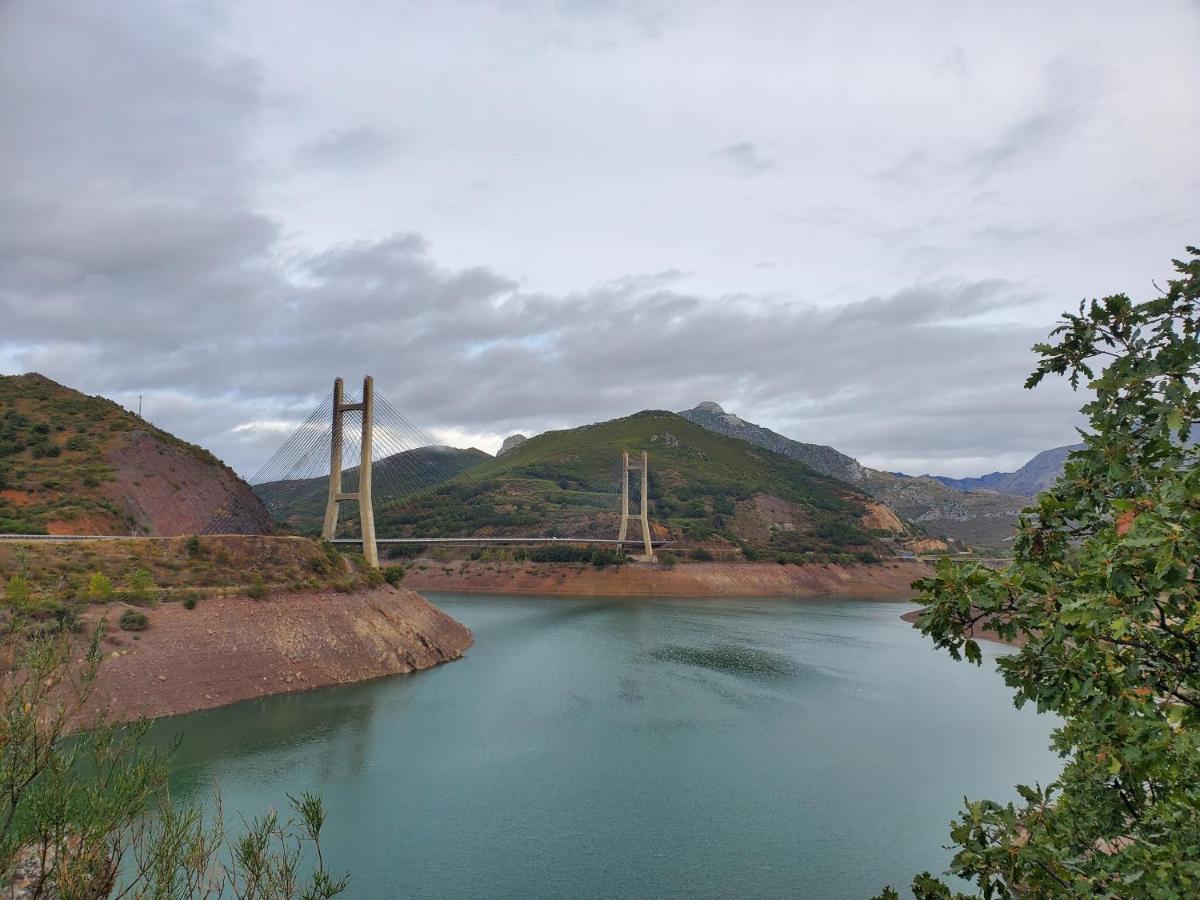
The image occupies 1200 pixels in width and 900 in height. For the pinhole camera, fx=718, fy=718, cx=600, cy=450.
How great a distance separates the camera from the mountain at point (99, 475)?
1505 inches

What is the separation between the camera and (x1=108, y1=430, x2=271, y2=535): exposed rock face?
41906mm

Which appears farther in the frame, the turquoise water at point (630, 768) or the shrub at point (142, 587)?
the shrub at point (142, 587)

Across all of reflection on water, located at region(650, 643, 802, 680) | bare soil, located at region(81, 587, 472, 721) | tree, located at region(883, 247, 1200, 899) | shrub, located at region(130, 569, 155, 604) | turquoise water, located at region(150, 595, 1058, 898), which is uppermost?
tree, located at region(883, 247, 1200, 899)

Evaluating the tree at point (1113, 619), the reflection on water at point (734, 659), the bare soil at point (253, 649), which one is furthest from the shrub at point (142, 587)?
the tree at point (1113, 619)

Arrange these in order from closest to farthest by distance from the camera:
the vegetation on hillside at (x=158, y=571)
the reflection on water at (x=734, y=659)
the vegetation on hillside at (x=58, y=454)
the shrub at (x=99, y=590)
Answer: the vegetation on hillside at (x=158, y=571), the shrub at (x=99, y=590), the reflection on water at (x=734, y=659), the vegetation on hillside at (x=58, y=454)

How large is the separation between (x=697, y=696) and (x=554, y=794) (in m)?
13.3

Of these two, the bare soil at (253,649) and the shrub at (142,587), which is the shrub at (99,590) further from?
the shrub at (142,587)

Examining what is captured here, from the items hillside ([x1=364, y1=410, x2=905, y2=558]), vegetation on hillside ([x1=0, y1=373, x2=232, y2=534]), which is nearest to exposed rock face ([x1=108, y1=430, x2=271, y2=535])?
vegetation on hillside ([x1=0, y1=373, x2=232, y2=534])

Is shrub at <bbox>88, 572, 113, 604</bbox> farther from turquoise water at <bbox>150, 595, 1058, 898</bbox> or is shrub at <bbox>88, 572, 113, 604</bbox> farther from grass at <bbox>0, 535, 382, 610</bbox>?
turquoise water at <bbox>150, 595, 1058, 898</bbox>

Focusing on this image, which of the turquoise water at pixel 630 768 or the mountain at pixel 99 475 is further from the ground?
the mountain at pixel 99 475

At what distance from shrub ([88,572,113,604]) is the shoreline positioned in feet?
163

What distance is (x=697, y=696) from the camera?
103 ft

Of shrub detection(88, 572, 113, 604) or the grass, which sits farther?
shrub detection(88, 572, 113, 604)

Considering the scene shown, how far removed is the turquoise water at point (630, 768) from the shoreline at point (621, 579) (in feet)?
120
